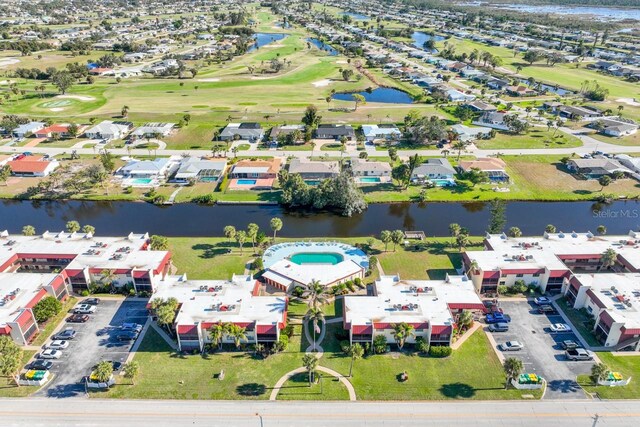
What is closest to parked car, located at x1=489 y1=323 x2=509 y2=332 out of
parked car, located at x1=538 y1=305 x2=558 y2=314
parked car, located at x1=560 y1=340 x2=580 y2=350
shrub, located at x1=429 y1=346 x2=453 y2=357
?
parked car, located at x1=560 y1=340 x2=580 y2=350

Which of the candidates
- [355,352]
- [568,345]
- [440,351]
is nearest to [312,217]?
[355,352]

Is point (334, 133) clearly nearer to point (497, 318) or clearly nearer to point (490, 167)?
point (490, 167)

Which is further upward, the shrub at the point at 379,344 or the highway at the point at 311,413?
the shrub at the point at 379,344

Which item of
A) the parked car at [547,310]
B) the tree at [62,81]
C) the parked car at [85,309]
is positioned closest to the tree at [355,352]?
the parked car at [547,310]

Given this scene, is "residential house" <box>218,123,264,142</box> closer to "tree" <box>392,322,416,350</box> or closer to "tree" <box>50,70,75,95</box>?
"tree" <box>50,70,75,95</box>

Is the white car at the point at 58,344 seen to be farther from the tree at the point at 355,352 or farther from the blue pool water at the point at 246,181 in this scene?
the blue pool water at the point at 246,181

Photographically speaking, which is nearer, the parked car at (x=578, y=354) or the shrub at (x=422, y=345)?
the parked car at (x=578, y=354)
